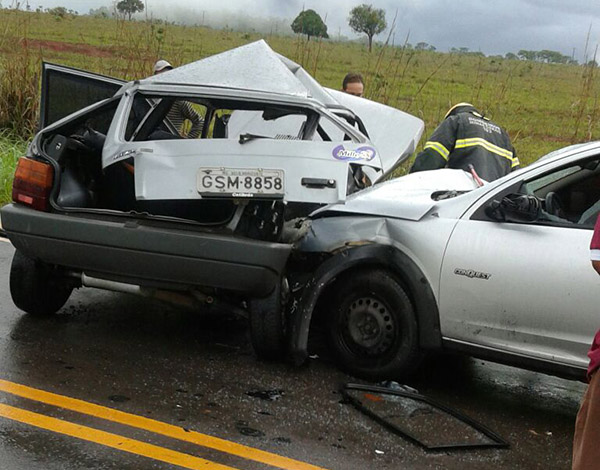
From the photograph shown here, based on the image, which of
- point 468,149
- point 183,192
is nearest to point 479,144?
point 468,149

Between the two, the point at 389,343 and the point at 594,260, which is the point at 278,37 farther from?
the point at 594,260

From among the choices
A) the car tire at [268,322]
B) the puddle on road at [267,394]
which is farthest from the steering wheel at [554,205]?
the puddle on road at [267,394]

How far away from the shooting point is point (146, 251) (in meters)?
5.29

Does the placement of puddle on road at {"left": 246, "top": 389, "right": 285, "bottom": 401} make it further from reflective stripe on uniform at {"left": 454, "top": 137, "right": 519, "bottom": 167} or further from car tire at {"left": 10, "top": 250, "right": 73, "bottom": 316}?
reflective stripe on uniform at {"left": 454, "top": 137, "right": 519, "bottom": 167}

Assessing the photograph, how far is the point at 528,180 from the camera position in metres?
5.06

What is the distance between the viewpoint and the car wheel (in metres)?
5.13

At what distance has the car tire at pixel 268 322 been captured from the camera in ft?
17.3

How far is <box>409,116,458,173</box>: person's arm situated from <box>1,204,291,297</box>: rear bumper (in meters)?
2.50

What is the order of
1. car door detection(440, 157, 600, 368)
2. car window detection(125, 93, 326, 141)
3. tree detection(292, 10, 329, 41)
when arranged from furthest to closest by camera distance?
tree detection(292, 10, 329, 41)
car window detection(125, 93, 326, 141)
car door detection(440, 157, 600, 368)

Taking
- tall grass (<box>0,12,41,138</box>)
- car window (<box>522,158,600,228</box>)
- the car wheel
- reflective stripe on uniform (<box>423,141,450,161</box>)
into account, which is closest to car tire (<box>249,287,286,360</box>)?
the car wheel

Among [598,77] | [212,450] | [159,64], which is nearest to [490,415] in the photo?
[212,450]

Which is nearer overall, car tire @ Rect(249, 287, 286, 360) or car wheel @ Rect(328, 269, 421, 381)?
car wheel @ Rect(328, 269, 421, 381)

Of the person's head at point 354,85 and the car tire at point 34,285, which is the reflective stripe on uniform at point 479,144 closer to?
the person's head at point 354,85

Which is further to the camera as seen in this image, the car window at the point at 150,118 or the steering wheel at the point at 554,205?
the car window at the point at 150,118
